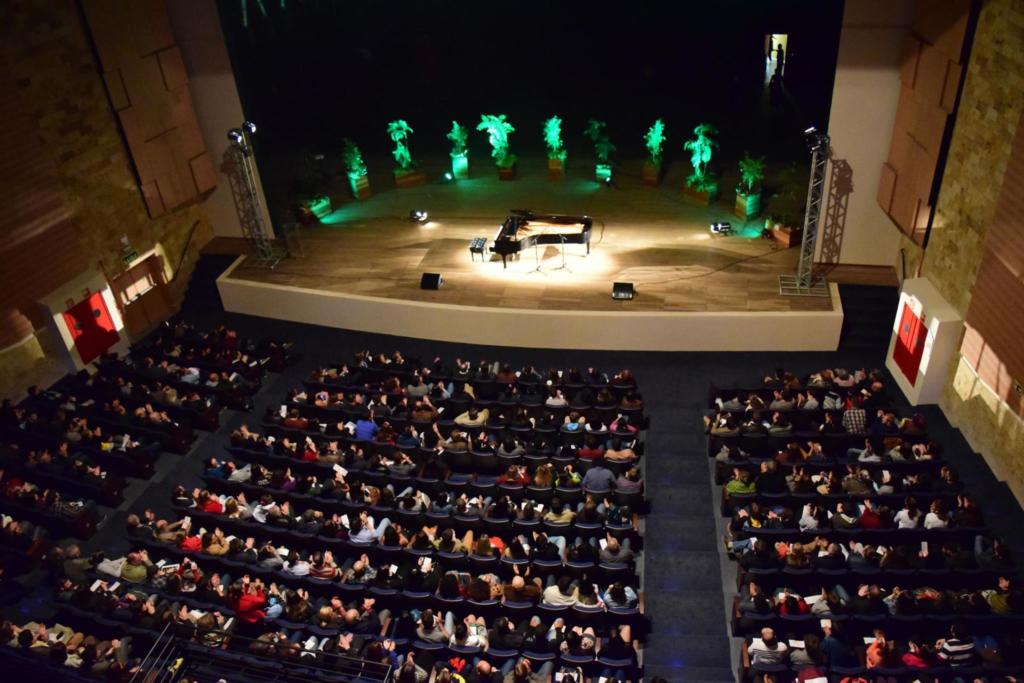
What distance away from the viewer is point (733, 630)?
841cm

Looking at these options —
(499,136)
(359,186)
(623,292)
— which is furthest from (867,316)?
(359,186)

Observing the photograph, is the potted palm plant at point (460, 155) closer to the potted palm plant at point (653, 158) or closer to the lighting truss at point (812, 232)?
the potted palm plant at point (653, 158)

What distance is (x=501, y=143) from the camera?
56.3 feet

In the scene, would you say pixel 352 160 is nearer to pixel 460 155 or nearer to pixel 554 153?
pixel 460 155

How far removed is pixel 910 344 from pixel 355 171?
1124 cm

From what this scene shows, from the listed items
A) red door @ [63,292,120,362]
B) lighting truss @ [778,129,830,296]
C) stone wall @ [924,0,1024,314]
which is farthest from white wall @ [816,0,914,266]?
red door @ [63,292,120,362]

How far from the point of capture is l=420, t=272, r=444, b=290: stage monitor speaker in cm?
1375

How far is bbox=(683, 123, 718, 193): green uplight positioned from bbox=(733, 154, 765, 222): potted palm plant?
68 cm

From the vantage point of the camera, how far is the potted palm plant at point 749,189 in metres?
14.5

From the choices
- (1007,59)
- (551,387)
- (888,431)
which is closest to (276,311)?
(551,387)

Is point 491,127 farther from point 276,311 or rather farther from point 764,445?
point 764,445

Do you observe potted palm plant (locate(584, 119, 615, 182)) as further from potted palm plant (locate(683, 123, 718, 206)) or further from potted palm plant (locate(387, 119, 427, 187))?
potted palm plant (locate(387, 119, 427, 187))

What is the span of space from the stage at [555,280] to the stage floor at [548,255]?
0.03 meters

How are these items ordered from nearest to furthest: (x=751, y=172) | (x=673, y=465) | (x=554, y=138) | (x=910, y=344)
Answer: (x=673, y=465) < (x=910, y=344) < (x=751, y=172) < (x=554, y=138)
